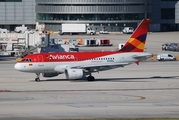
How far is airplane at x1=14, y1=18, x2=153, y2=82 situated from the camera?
65.9 m

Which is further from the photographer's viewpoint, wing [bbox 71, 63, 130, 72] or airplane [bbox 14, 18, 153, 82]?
wing [bbox 71, 63, 130, 72]

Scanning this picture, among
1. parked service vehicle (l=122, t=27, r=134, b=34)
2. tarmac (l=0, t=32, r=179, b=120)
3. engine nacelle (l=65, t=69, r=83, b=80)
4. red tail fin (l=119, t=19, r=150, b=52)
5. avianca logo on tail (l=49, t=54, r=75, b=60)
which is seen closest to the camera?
tarmac (l=0, t=32, r=179, b=120)

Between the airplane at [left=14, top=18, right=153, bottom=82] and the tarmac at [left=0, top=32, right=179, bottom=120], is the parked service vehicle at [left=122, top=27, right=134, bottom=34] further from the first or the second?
the airplane at [left=14, top=18, right=153, bottom=82]

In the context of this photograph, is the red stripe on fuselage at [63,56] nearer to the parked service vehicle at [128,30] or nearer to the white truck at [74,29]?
the white truck at [74,29]

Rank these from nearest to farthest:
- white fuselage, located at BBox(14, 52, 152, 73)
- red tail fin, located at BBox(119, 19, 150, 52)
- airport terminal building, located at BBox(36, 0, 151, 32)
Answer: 1. white fuselage, located at BBox(14, 52, 152, 73)
2. red tail fin, located at BBox(119, 19, 150, 52)
3. airport terminal building, located at BBox(36, 0, 151, 32)

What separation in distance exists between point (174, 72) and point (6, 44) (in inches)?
1813

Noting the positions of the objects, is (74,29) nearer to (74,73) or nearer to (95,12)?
(95,12)

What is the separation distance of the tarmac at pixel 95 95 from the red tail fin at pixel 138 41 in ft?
10.8

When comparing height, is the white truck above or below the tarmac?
above

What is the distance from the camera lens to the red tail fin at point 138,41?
69000 millimetres

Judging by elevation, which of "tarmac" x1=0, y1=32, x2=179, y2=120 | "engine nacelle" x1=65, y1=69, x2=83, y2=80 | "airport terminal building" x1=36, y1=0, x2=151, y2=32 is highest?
"airport terminal building" x1=36, y1=0, x2=151, y2=32

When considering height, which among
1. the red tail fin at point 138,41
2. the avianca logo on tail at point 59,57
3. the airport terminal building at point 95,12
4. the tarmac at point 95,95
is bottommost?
the tarmac at point 95,95

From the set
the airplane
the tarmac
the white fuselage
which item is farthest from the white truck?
the white fuselage

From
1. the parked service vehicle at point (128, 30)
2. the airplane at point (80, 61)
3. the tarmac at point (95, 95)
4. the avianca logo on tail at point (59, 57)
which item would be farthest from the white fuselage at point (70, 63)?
the parked service vehicle at point (128, 30)
